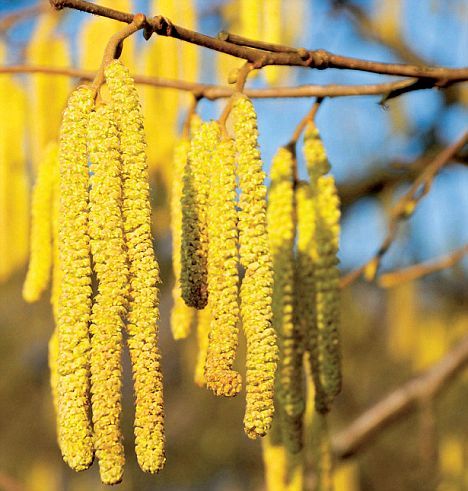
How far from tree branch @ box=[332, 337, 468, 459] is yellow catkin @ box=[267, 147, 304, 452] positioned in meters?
0.85

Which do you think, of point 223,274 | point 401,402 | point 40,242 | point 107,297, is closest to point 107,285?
point 107,297

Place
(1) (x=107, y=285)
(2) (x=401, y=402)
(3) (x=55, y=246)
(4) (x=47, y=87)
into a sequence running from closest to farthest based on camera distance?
(1) (x=107, y=285) < (3) (x=55, y=246) < (4) (x=47, y=87) < (2) (x=401, y=402)

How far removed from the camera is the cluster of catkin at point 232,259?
0.76m

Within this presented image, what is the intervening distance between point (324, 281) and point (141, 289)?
367mm

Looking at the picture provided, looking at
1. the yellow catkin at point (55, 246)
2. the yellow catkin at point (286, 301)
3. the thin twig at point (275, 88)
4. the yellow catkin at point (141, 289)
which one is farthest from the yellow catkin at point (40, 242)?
the yellow catkin at point (141, 289)

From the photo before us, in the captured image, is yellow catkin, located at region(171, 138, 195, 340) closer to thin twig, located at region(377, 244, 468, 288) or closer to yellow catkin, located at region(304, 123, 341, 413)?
yellow catkin, located at region(304, 123, 341, 413)

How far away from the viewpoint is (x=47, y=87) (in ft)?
5.62

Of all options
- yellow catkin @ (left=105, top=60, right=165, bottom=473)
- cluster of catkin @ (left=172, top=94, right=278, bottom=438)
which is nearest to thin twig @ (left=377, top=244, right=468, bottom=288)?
cluster of catkin @ (left=172, top=94, right=278, bottom=438)

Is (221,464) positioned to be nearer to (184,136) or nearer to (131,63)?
(131,63)

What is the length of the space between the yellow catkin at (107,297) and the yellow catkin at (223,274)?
9 cm

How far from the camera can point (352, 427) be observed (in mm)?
1952

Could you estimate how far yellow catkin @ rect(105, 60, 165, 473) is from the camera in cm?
74

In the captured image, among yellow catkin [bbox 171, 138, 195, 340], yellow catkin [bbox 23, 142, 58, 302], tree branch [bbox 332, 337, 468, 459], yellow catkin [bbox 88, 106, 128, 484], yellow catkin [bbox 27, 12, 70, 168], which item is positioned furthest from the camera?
tree branch [bbox 332, 337, 468, 459]

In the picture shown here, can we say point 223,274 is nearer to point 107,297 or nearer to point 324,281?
point 107,297
